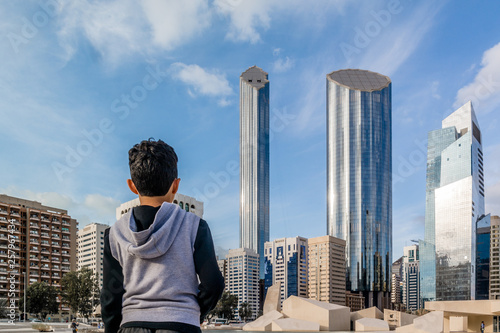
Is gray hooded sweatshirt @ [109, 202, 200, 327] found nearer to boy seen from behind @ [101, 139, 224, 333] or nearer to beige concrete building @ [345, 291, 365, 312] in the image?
boy seen from behind @ [101, 139, 224, 333]

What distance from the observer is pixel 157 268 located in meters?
2.84

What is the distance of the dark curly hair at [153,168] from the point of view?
3.01 m

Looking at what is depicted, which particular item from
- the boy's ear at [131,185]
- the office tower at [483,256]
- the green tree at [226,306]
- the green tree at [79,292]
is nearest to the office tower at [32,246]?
the green tree at [226,306]

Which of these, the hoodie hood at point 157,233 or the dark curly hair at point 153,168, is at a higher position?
the dark curly hair at point 153,168

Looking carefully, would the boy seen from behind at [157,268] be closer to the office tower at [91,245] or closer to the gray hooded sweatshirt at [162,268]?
the gray hooded sweatshirt at [162,268]

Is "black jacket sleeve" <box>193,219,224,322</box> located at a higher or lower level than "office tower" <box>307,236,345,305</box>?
higher

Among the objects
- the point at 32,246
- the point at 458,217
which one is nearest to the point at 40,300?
the point at 32,246

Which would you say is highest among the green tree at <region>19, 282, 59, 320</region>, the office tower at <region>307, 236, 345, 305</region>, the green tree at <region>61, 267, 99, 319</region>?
the green tree at <region>61, 267, 99, 319</region>

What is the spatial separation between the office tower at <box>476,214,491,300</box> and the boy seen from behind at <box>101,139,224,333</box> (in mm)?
171821

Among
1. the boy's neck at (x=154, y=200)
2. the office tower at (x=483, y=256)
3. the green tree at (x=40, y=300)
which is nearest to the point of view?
the boy's neck at (x=154, y=200)

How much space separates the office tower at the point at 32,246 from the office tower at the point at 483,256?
12240 centimetres

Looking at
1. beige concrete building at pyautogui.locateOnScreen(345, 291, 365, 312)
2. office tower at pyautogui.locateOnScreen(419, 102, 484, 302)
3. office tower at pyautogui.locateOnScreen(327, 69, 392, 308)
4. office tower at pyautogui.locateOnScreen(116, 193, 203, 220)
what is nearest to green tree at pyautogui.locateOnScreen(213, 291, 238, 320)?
office tower at pyautogui.locateOnScreen(116, 193, 203, 220)

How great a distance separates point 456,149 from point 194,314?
599 feet

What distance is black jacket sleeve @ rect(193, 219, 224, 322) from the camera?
278 cm
